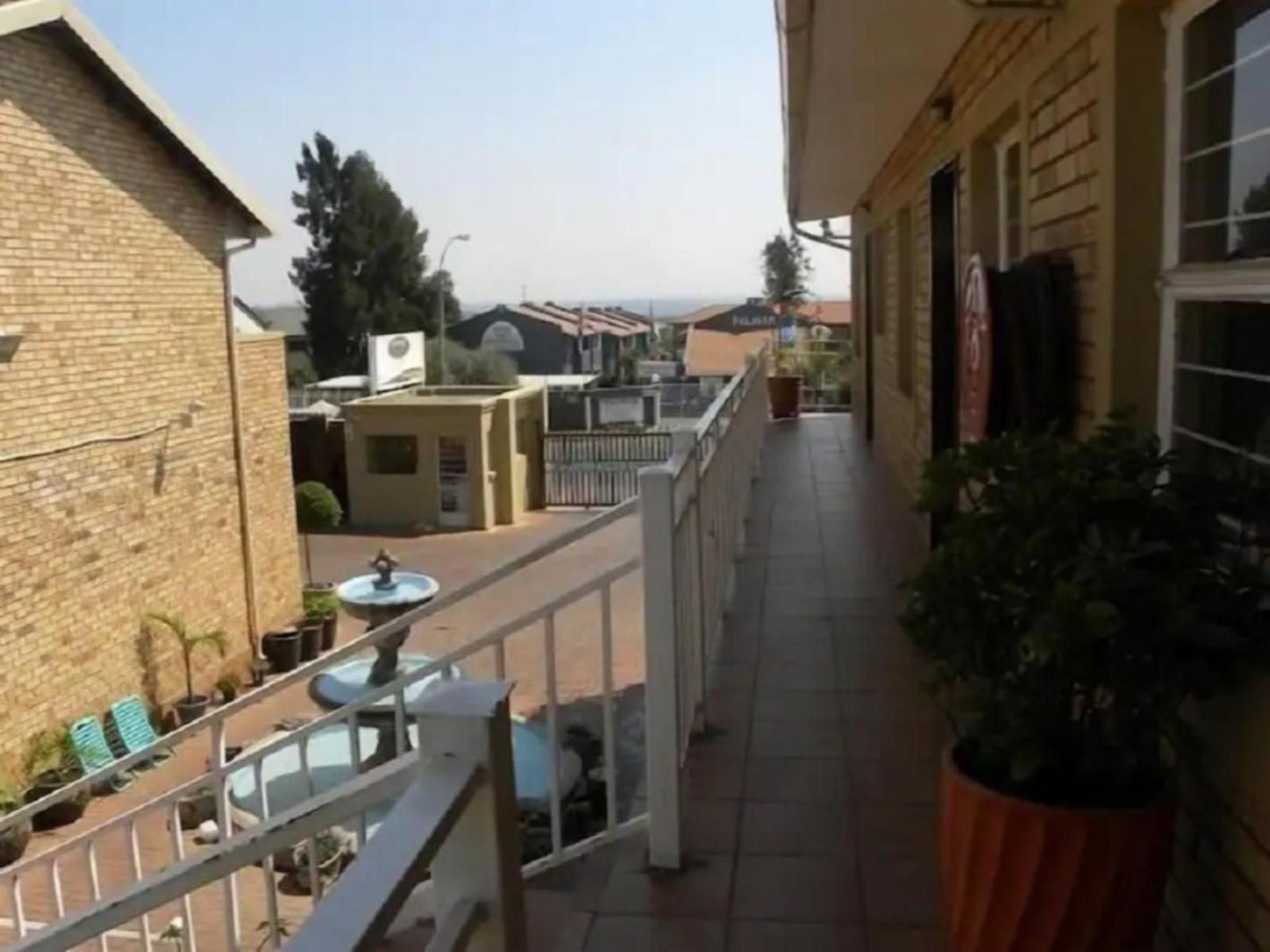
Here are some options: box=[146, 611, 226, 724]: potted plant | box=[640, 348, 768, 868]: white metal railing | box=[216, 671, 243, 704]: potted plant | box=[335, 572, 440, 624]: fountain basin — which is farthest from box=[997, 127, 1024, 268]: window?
box=[216, 671, 243, 704]: potted plant

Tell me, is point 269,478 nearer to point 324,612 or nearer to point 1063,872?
point 324,612

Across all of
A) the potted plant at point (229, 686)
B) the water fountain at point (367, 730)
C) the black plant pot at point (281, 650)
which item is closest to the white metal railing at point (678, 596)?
the water fountain at point (367, 730)

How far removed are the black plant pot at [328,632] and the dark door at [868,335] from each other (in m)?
6.57

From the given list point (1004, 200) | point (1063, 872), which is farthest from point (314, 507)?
point (1063, 872)

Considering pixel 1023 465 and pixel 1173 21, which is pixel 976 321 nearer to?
pixel 1173 21

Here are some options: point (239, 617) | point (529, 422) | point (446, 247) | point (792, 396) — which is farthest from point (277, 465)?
point (446, 247)

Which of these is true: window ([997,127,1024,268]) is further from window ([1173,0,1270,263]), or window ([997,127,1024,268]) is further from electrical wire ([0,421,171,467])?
electrical wire ([0,421,171,467])

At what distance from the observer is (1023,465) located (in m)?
2.06

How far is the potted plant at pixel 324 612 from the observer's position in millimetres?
13703

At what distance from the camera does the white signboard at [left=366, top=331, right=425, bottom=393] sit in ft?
79.6

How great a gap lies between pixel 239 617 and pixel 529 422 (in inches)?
393

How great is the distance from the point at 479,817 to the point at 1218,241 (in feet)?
6.05

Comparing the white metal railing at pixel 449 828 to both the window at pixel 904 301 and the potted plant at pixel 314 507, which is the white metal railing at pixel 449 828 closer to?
the window at pixel 904 301

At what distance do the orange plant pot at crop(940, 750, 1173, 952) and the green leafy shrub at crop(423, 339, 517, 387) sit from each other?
33661mm
